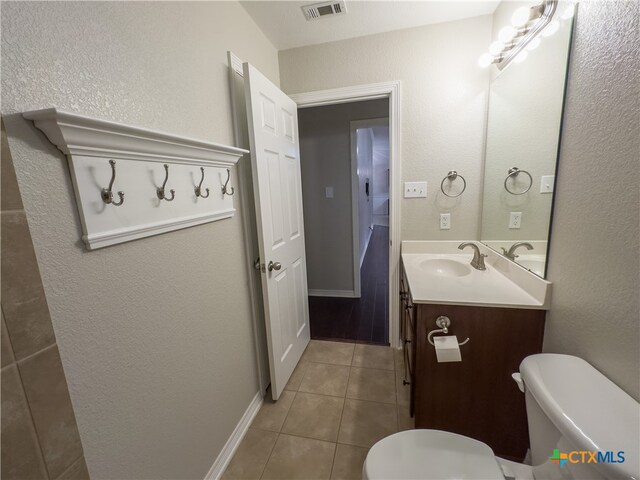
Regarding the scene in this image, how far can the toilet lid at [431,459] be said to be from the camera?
829 millimetres

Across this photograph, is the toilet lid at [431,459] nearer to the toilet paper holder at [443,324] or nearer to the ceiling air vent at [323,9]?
the toilet paper holder at [443,324]

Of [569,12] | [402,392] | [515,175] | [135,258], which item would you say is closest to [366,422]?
[402,392]

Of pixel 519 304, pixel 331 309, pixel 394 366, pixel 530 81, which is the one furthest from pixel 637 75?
pixel 331 309

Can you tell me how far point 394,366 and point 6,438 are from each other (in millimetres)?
1958

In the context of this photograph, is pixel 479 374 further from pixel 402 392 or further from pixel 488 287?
pixel 402 392

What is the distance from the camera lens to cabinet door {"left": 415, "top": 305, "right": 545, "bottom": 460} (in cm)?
120

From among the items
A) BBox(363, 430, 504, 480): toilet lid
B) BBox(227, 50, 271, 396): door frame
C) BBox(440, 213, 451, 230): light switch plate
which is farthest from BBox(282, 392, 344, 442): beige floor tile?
BBox(440, 213, 451, 230): light switch plate

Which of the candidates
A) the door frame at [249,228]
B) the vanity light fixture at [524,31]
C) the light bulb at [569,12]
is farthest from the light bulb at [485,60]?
the door frame at [249,228]

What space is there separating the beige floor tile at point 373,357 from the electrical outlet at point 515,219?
1.26m

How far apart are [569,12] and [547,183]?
620 mm

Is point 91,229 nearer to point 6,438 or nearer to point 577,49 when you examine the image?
point 6,438

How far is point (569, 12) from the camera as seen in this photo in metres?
1.00

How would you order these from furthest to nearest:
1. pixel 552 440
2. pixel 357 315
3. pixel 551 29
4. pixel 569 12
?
pixel 357 315
pixel 551 29
pixel 569 12
pixel 552 440

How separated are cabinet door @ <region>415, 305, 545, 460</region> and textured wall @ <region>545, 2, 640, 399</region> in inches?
5.9
